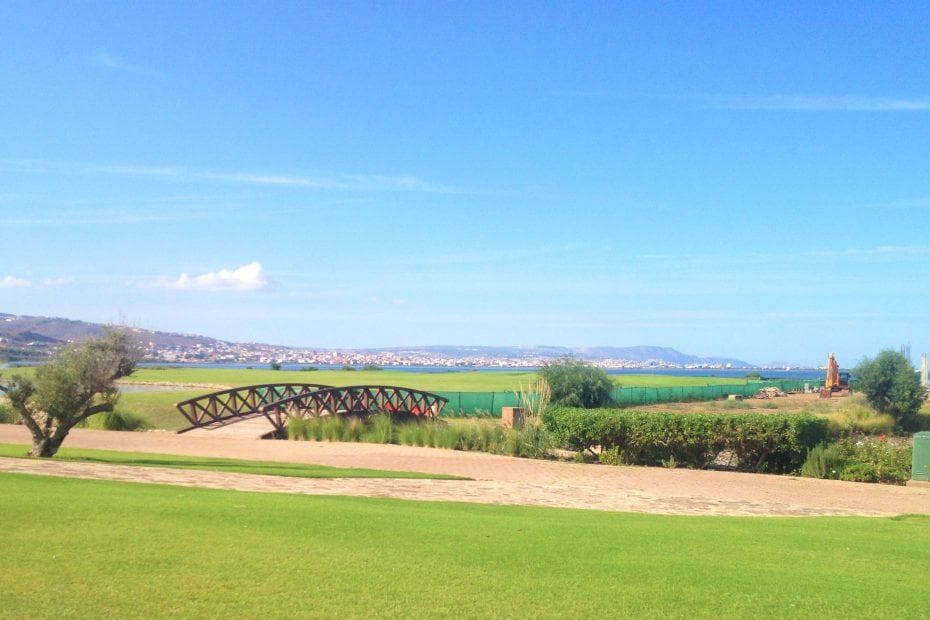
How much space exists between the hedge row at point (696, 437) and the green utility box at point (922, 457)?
2.58m

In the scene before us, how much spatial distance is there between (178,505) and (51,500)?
4.81 ft

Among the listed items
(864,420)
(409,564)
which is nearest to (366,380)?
(864,420)

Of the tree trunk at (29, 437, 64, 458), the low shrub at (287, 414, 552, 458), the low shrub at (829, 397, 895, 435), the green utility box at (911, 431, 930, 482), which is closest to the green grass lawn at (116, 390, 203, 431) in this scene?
the low shrub at (287, 414, 552, 458)

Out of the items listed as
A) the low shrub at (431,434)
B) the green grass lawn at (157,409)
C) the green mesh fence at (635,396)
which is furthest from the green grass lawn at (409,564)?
the green grass lawn at (157,409)

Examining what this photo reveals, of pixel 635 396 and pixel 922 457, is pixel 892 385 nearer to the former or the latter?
pixel 635 396

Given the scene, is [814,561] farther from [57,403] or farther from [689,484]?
[57,403]

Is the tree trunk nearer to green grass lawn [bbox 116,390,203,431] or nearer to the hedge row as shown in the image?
the hedge row

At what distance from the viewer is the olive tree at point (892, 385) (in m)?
43.3

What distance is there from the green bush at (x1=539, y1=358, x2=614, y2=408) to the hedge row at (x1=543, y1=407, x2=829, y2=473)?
25.6 ft

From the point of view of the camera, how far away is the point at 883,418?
41188 mm

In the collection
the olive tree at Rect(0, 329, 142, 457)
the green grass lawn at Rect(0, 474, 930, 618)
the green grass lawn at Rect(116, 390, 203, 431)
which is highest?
the olive tree at Rect(0, 329, 142, 457)

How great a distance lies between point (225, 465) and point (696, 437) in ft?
37.4

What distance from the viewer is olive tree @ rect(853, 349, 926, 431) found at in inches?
1705

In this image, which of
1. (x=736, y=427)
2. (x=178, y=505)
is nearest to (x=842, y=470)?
(x=736, y=427)
